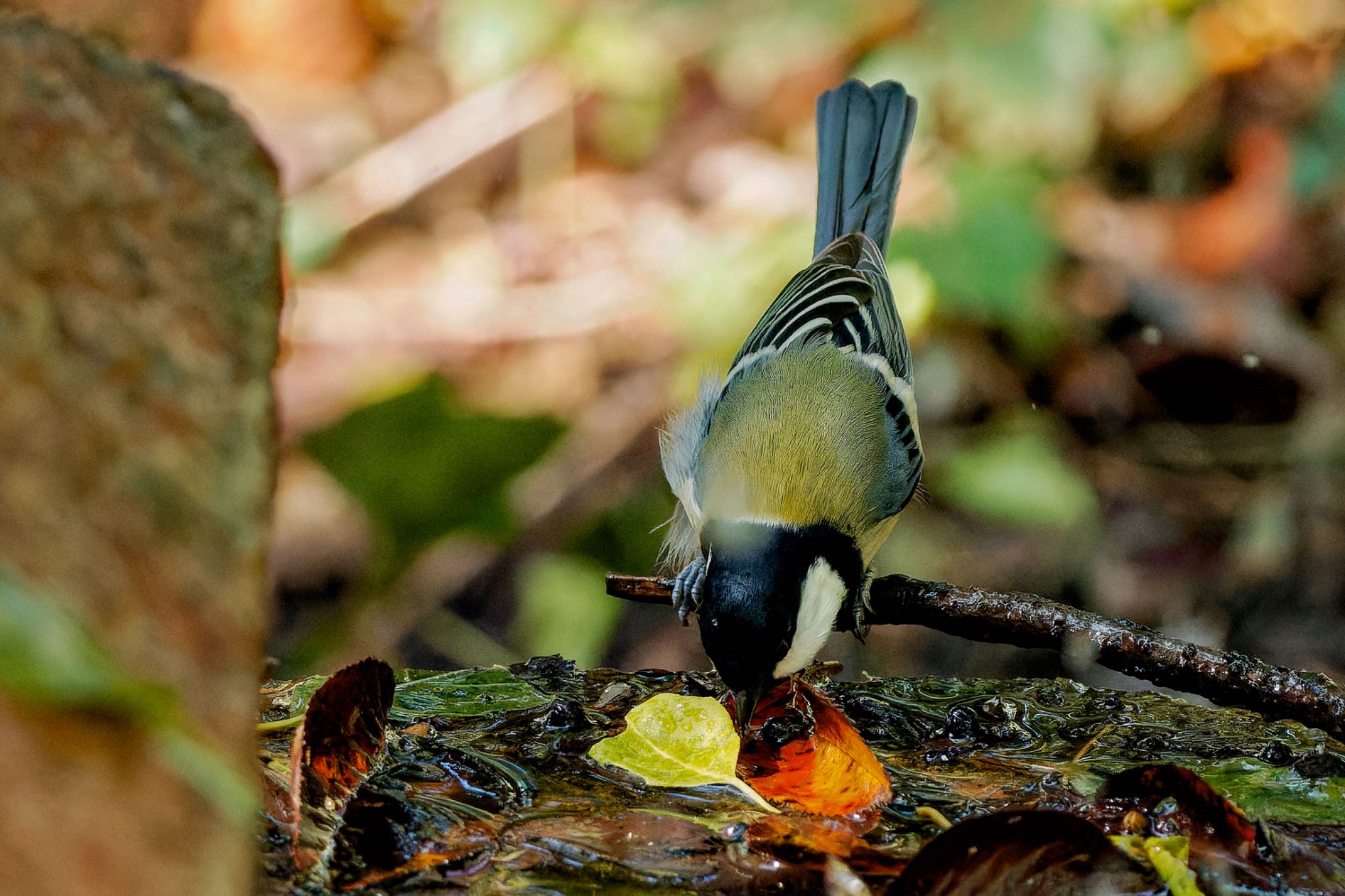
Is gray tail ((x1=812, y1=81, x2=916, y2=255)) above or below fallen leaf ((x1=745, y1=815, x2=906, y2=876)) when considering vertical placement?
above

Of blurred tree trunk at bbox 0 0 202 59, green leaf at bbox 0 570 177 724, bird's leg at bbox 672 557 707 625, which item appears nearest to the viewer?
green leaf at bbox 0 570 177 724

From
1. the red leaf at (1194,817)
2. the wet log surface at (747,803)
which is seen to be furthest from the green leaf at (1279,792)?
the red leaf at (1194,817)

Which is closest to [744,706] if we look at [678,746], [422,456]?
[678,746]

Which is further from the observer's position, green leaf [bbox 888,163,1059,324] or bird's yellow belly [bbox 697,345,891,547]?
green leaf [bbox 888,163,1059,324]

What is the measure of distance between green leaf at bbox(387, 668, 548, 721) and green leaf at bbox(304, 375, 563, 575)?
0.22 metres

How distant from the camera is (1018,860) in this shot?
1379 mm

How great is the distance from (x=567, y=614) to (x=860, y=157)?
1739mm

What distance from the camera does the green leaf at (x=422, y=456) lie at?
231 cm

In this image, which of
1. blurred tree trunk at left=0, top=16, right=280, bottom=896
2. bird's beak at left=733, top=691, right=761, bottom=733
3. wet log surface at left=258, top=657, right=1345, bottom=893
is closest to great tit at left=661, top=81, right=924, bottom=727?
bird's beak at left=733, top=691, right=761, bottom=733

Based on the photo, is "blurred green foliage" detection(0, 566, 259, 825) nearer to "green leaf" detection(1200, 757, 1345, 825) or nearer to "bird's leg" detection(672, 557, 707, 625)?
"green leaf" detection(1200, 757, 1345, 825)

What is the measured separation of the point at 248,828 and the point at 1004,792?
45.0 inches

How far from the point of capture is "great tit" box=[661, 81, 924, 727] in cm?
238

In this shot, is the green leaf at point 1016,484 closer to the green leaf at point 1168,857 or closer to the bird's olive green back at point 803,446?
the bird's olive green back at point 803,446

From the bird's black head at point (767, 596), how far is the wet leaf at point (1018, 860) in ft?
2.61
